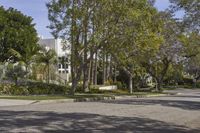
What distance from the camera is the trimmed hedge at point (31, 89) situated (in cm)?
4153

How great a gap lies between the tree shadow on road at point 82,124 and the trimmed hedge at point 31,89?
22124 mm

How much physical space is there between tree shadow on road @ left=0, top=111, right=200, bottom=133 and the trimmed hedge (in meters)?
22.1

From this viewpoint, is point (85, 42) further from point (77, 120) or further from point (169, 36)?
point (77, 120)

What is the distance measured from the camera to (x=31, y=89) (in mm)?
43969

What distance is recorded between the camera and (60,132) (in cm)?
1484

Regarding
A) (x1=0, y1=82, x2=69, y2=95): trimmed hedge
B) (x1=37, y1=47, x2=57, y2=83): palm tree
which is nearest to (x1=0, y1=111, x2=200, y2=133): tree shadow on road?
(x1=0, y1=82, x2=69, y2=95): trimmed hedge

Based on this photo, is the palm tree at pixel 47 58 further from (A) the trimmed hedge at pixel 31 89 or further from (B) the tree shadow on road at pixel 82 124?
(B) the tree shadow on road at pixel 82 124

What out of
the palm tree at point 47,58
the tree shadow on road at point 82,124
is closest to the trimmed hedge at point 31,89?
the palm tree at point 47,58

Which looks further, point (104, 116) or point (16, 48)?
point (16, 48)

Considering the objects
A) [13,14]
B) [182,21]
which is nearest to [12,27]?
[13,14]

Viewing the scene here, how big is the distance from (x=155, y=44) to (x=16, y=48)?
26.4m

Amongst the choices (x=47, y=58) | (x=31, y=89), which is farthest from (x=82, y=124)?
(x=47, y=58)

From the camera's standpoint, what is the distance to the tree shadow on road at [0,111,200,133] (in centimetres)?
1551

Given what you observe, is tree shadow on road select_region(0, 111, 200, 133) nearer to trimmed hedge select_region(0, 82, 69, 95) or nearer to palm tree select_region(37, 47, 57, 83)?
trimmed hedge select_region(0, 82, 69, 95)
